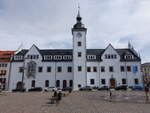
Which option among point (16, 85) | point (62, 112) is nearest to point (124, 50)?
point (16, 85)

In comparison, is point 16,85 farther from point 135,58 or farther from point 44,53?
point 135,58

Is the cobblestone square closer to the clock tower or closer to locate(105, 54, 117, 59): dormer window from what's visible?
the clock tower

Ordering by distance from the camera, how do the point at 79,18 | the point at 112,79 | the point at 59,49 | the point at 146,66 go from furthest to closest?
1. the point at 146,66
2. the point at 59,49
3. the point at 79,18
4. the point at 112,79

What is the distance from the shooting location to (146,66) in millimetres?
97062

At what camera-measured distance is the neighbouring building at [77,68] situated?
164 ft

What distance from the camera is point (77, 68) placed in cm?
4966

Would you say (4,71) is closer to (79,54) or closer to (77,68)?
(77,68)

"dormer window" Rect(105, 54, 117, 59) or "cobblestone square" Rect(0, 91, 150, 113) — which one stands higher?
"dormer window" Rect(105, 54, 117, 59)

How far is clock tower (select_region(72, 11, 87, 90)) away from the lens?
48.6 metres

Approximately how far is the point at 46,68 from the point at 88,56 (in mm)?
16007

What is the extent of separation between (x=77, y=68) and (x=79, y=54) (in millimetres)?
5113

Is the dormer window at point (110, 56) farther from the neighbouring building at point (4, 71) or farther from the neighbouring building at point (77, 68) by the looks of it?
the neighbouring building at point (4, 71)

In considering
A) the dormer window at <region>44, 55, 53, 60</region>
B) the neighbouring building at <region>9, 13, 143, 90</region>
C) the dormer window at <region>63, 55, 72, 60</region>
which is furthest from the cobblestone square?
the dormer window at <region>63, 55, 72, 60</region>

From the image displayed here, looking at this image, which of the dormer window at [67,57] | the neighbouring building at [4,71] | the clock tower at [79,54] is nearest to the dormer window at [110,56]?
the clock tower at [79,54]
